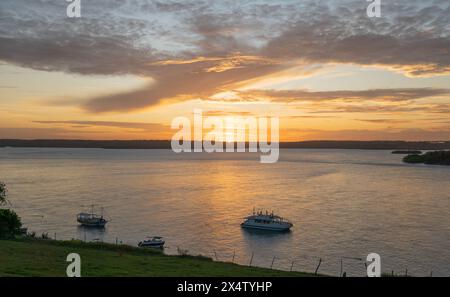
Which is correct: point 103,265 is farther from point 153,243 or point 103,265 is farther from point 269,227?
point 269,227

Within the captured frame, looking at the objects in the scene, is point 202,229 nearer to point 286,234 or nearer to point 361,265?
point 286,234

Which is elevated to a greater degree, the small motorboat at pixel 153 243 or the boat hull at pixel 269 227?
the boat hull at pixel 269 227

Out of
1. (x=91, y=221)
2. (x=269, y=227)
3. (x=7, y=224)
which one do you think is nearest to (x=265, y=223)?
(x=269, y=227)

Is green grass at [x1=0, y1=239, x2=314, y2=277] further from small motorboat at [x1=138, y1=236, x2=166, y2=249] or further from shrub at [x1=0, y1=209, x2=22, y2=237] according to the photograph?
small motorboat at [x1=138, y1=236, x2=166, y2=249]

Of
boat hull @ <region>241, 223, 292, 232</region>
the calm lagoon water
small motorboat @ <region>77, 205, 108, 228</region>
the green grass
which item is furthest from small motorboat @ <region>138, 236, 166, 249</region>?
boat hull @ <region>241, 223, 292, 232</region>

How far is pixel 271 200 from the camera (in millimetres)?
133125

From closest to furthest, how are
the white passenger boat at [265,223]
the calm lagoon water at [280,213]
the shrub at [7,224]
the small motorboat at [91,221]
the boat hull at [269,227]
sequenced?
the shrub at [7,224]
the calm lagoon water at [280,213]
the boat hull at [269,227]
the white passenger boat at [265,223]
the small motorboat at [91,221]

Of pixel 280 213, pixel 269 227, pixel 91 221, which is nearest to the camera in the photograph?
pixel 269 227

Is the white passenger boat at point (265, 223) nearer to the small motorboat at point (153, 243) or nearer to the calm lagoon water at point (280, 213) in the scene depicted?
the calm lagoon water at point (280, 213)

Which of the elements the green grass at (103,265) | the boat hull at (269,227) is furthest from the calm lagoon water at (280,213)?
the green grass at (103,265)

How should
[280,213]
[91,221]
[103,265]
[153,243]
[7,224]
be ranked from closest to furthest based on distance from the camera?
[103,265] < [7,224] < [153,243] < [91,221] < [280,213]

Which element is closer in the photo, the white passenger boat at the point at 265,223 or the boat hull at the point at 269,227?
the boat hull at the point at 269,227

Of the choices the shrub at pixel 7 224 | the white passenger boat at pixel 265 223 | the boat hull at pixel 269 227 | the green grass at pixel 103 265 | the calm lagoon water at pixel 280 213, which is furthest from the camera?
the white passenger boat at pixel 265 223

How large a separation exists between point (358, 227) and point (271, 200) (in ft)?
146
